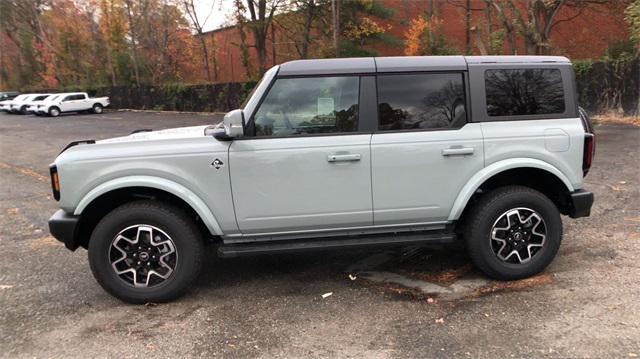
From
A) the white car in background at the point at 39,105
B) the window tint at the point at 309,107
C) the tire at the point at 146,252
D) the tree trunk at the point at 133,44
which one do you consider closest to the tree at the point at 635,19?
the window tint at the point at 309,107

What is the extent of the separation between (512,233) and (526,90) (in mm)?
1213

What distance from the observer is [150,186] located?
3949 millimetres

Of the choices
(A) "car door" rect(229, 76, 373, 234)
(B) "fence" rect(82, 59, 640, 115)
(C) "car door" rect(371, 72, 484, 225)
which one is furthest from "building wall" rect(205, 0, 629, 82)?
(A) "car door" rect(229, 76, 373, 234)

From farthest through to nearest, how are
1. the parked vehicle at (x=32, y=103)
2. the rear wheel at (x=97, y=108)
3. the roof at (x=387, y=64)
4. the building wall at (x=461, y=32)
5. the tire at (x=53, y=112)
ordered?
the rear wheel at (x=97, y=108) → the parked vehicle at (x=32, y=103) → the tire at (x=53, y=112) → the building wall at (x=461, y=32) → the roof at (x=387, y=64)

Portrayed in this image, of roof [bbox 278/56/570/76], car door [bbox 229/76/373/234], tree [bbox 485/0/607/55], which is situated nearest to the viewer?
car door [bbox 229/76/373/234]

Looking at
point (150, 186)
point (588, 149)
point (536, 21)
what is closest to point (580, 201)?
point (588, 149)

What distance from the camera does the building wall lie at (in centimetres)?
2420

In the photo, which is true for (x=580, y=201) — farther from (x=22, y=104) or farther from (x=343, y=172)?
(x=22, y=104)

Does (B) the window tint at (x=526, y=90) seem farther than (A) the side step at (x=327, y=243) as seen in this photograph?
Yes

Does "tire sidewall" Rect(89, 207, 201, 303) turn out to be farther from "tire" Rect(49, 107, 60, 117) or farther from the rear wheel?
the rear wheel

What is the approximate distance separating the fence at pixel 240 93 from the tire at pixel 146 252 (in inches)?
656

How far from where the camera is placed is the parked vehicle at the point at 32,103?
121 feet

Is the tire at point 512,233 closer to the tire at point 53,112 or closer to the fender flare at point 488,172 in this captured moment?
the fender flare at point 488,172

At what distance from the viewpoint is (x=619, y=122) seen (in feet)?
52.1
